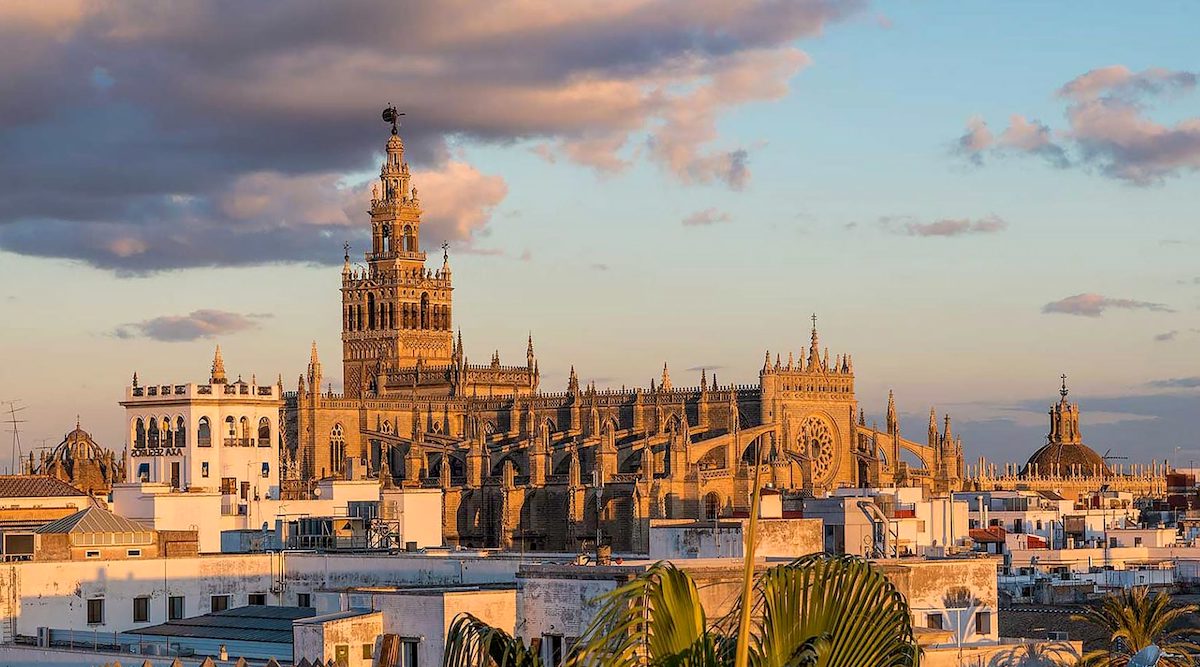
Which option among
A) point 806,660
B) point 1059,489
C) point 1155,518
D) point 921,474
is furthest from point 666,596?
point 1059,489

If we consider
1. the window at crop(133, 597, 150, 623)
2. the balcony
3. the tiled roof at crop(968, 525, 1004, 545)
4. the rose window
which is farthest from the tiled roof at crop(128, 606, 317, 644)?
the rose window

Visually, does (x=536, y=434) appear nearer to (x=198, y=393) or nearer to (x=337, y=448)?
(x=337, y=448)

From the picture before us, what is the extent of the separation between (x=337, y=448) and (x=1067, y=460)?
210 feet

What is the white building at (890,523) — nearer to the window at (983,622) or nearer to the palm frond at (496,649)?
the window at (983,622)

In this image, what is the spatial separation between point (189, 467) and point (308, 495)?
5238mm

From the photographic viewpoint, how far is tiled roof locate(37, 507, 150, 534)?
5125 centimetres

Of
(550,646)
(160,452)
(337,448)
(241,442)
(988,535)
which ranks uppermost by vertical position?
(337,448)

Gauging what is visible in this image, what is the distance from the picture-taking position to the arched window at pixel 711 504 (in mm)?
117300

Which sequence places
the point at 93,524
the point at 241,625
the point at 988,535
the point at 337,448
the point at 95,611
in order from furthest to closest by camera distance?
the point at 337,448 < the point at 988,535 < the point at 93,524 < the point at 95,611 < the point at 241,625

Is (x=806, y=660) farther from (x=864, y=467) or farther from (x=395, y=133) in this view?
(x=395, y=133)

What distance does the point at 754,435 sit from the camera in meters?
123

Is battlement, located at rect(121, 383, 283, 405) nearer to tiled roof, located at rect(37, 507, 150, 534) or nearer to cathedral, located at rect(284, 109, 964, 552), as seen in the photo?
cathedral, located at rect(284, 109, 964, 552)

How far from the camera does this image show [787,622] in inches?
487

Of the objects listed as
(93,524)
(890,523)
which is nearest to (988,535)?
(890,523)
